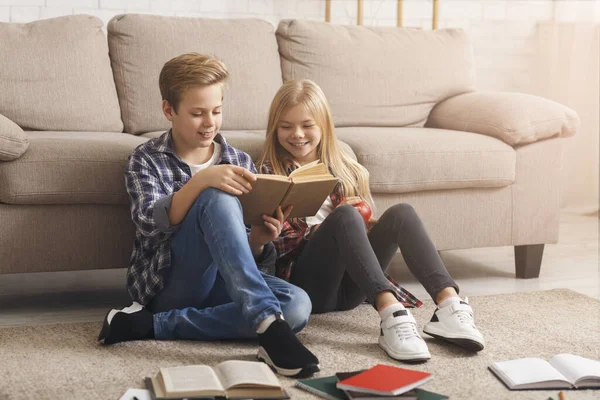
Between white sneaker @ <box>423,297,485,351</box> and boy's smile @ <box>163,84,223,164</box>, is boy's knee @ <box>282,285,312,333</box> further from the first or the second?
boy's smile @ <box>163,84,223,164</box>

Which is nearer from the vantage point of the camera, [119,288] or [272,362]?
[272,362]

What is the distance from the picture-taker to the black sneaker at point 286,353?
1731 mm

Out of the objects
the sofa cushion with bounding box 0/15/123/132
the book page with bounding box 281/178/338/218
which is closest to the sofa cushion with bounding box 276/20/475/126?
the sofa cushion with bounding box 0/15/123/132

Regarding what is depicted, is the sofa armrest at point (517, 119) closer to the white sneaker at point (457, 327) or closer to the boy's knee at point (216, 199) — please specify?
the white sneaker at point (457, 327)

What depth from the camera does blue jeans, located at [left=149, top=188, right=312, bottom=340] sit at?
1793 mm

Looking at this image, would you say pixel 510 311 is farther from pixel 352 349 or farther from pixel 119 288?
pixel 119 288

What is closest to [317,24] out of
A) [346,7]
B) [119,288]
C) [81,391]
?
→ [346,7]

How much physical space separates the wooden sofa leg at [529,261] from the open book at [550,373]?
1018 millimetres

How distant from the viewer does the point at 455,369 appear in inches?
72.4

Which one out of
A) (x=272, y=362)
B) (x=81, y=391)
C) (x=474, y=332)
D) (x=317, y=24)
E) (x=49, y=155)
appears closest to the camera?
(x=81, y=391)

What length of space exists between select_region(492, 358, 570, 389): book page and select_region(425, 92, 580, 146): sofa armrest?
43.2 inches

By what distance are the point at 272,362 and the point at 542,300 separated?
107cm

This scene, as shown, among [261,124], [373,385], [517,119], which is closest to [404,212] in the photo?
[373,385]

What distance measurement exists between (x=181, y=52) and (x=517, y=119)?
→ 115cm
